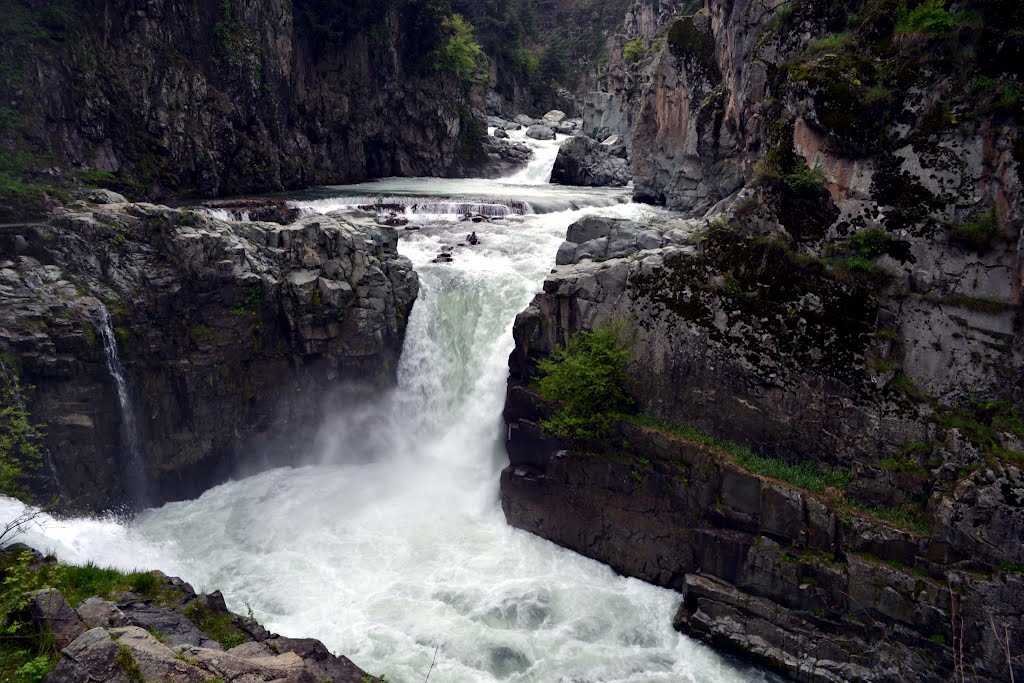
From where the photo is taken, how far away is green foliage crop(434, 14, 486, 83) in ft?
160

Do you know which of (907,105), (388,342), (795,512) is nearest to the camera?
(795,512)

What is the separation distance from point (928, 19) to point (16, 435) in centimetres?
2276

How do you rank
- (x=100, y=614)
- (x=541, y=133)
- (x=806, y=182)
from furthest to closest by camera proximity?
1. (x=541, y=133)
2. (x=806, y=182)
3. (x=100, y=614)

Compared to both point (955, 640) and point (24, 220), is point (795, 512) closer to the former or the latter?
point (955, 640)

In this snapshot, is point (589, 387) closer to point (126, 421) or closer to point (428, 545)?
point (428, 545)

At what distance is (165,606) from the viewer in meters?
11.0

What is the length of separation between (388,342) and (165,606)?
39.0ft

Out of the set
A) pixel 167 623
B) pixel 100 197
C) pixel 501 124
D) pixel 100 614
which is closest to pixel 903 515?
pixel 167 623

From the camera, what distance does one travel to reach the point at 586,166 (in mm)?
46656

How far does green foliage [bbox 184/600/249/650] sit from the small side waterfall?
8667 millimetres

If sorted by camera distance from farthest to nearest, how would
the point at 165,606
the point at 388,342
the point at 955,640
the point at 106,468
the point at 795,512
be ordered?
1. the point at 388,342
2. the point at 106,468
3. the point at 795,512
4. the point at 955,640
5. the point at 165,606

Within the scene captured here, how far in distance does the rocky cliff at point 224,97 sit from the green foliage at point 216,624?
43.1 ft

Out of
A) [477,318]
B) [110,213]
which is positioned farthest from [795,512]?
[110,213]

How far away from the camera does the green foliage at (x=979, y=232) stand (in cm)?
1526
